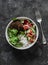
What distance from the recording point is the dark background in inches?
72.5

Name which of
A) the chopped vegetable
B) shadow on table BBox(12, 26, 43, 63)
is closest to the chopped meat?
the chopped vegetable

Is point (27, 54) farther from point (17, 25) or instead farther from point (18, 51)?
point (17, 25)

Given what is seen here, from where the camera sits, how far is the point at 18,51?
1.84 meters

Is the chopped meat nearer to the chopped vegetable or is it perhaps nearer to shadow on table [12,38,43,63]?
the chopped vegetable

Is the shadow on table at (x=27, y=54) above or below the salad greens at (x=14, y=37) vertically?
below

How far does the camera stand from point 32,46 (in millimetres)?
1846

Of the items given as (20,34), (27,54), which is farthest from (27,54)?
(20,34)

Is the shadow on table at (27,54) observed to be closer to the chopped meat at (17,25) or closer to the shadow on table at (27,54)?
the shadow on table at (27,54)

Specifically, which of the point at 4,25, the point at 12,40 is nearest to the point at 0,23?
the point at 4,25

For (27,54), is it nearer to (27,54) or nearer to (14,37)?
(27,54)

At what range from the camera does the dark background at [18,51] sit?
184 cm

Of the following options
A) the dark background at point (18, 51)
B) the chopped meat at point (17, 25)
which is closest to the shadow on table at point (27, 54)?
the dark background at point (18, 51)

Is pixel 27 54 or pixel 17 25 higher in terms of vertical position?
pixel 17 25

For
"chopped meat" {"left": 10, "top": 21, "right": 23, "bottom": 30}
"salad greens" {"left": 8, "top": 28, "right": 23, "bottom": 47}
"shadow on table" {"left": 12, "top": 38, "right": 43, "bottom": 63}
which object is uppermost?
"chopped meat" {"left": 10, "top": 21, "right": 23, "bottom": 30}
